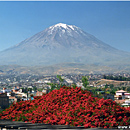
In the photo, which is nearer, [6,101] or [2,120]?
[2,120]

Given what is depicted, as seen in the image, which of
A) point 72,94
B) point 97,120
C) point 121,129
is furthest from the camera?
point 72,94

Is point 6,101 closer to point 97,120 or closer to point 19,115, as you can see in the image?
point 19,115

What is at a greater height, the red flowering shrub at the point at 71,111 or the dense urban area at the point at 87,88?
the red flowering shrub at the point at 71,111

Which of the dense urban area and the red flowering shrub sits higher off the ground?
the red flowering shrub

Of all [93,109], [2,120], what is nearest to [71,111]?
[93,109]

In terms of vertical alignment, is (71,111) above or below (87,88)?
above

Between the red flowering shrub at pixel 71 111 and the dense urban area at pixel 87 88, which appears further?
the dense urban area at pixel 87 88

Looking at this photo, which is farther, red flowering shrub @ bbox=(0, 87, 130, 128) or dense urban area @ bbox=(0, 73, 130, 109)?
dense urban area @ bbox=(0, 73, 130, 109)

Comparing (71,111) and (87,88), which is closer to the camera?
(71,111)
